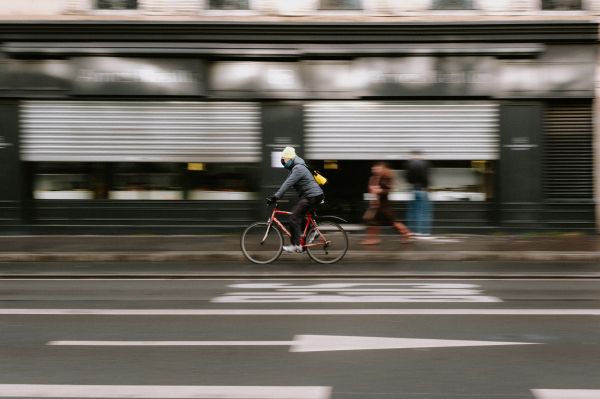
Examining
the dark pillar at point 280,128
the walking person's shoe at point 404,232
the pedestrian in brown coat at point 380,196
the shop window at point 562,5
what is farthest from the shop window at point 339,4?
the walking person's shoe at point 404,232

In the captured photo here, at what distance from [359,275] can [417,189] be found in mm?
4589

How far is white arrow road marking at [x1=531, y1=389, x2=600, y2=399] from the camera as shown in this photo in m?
4.71

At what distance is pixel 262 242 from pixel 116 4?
→ 750 cm

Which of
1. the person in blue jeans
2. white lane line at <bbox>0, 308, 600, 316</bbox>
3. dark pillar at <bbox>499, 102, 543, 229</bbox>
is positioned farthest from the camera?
dark pillar at <bbox>499, 102, 543, 229</bbox>

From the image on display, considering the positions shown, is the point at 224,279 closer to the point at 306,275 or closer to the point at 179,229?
the point at 306,275

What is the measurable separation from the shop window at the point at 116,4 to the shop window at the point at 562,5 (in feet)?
28.7

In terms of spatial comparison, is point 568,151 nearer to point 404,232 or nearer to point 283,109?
point 404,232

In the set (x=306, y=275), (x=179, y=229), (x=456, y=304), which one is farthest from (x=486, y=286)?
(x=179, y=229)

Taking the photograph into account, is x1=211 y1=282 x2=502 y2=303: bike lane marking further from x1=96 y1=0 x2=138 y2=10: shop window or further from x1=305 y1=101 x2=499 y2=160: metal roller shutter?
x1=96 y1=0 x2=138 y2=10: shop window

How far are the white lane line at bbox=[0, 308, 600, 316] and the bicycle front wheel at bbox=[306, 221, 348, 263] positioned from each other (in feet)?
13.3

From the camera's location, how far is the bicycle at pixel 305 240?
11820 mm

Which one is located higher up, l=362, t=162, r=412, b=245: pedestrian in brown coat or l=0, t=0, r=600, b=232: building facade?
l=0, t=0, r=600, b=232: building facade

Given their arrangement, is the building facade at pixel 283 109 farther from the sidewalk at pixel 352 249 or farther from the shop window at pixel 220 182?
the sidewalk at pixel 352 249

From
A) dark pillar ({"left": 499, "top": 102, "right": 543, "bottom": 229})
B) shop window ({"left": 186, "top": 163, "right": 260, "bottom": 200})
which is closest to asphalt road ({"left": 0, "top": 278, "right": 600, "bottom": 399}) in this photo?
dark pillar ({"left": 499, "top": 102, "right": 543, "bottom": 229})
